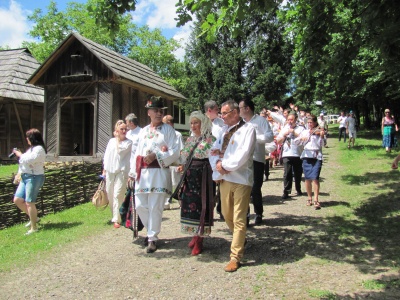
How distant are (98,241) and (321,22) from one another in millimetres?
5904

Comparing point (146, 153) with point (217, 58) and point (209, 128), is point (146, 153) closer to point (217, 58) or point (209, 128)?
point (209, 128)

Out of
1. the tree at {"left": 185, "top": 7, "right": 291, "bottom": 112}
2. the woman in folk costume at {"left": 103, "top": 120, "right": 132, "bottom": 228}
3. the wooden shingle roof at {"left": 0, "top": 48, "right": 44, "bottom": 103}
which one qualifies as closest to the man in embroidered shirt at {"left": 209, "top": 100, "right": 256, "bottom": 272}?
the woman in folk costume at {"left": 103, "top": 120, "right": 132, "bottom": 228}

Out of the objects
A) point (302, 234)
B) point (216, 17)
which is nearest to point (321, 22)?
point (216, 17)

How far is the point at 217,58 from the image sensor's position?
2980 cm

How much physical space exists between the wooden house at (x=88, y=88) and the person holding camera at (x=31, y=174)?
28.1 feet

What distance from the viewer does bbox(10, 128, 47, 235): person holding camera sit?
6.84 metres

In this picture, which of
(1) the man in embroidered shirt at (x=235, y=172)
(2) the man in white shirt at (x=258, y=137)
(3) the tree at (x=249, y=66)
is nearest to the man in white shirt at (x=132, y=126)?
(2) the man in white shirt at (x=258, y=137)

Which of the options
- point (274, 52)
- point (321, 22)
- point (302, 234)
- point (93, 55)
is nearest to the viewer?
point (302, 234)

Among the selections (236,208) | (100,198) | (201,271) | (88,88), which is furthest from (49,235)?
(88,88)

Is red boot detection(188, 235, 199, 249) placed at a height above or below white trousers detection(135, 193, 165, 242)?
below

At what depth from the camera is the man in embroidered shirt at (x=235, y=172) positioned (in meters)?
4.55

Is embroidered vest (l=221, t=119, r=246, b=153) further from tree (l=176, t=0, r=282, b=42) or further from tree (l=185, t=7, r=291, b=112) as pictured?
tree (l=185, t=7, r=291, b=112)

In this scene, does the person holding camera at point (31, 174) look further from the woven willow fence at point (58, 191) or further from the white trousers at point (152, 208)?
the white trousers at point (152, 208)

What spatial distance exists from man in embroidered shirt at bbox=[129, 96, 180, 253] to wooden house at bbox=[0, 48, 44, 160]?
A: 1374 centimetres
